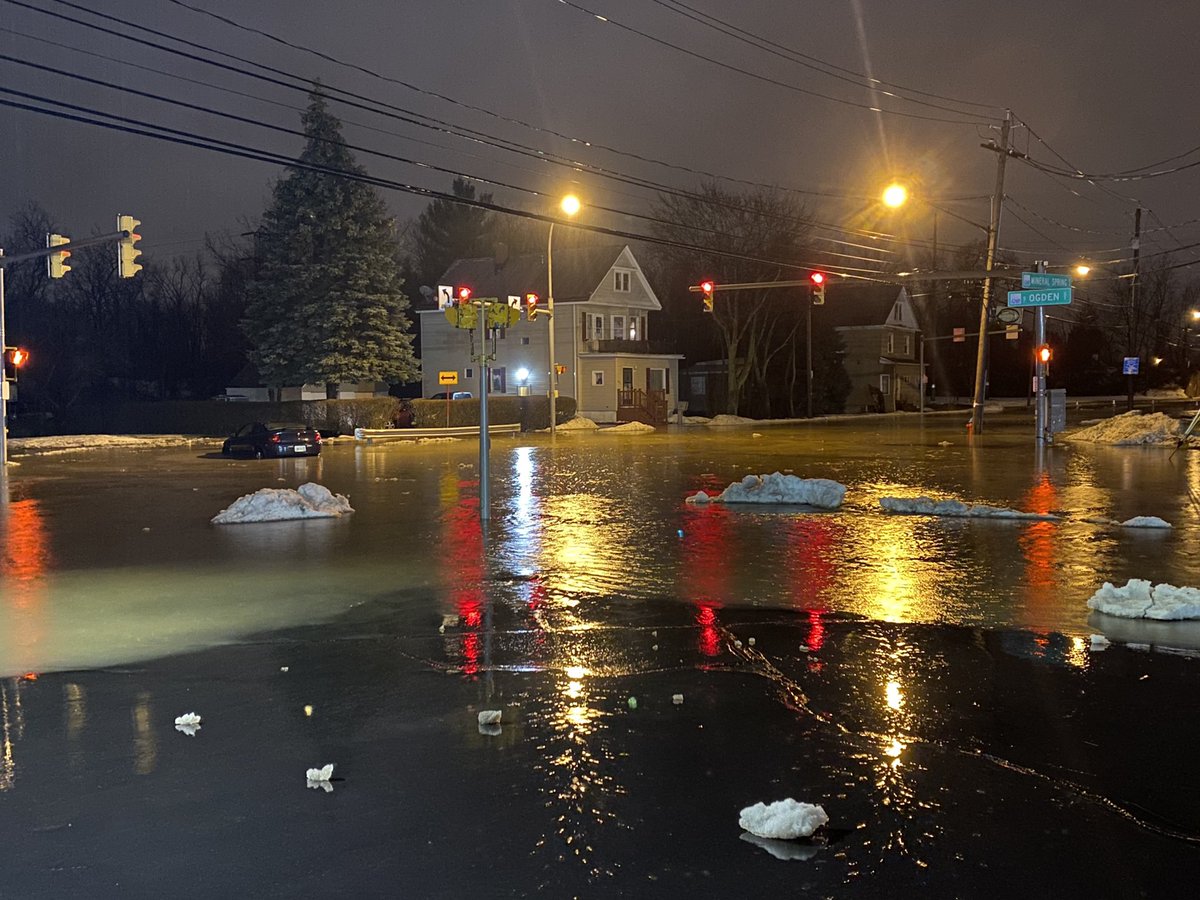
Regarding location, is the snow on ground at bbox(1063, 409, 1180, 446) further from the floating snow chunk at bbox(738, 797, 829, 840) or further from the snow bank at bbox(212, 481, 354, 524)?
the floating snow chunk at bbox(738, 797, 829, 840)

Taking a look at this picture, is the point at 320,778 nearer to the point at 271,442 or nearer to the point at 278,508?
the point at 278,508

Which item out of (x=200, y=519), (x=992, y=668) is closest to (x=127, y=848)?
(x=992, y=668)

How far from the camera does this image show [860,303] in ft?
307

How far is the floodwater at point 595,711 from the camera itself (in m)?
4.88

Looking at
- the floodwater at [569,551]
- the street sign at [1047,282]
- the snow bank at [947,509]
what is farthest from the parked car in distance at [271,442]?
the snow bank at [947,509]

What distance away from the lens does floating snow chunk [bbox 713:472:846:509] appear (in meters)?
19.4

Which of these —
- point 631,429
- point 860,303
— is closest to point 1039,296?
point 631,429

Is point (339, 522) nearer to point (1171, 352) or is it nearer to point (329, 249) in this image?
point (329, 249)

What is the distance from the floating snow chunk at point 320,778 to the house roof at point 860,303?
87.8 m

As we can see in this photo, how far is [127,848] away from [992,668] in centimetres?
608

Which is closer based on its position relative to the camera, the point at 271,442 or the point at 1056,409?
the point at 271,442

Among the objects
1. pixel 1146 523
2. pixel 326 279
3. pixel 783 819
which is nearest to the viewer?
pixel 783 819

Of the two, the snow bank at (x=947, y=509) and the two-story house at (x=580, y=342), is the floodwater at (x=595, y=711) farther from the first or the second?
the two-story house at (x=580, y=342)

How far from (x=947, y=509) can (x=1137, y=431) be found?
24.2 m
